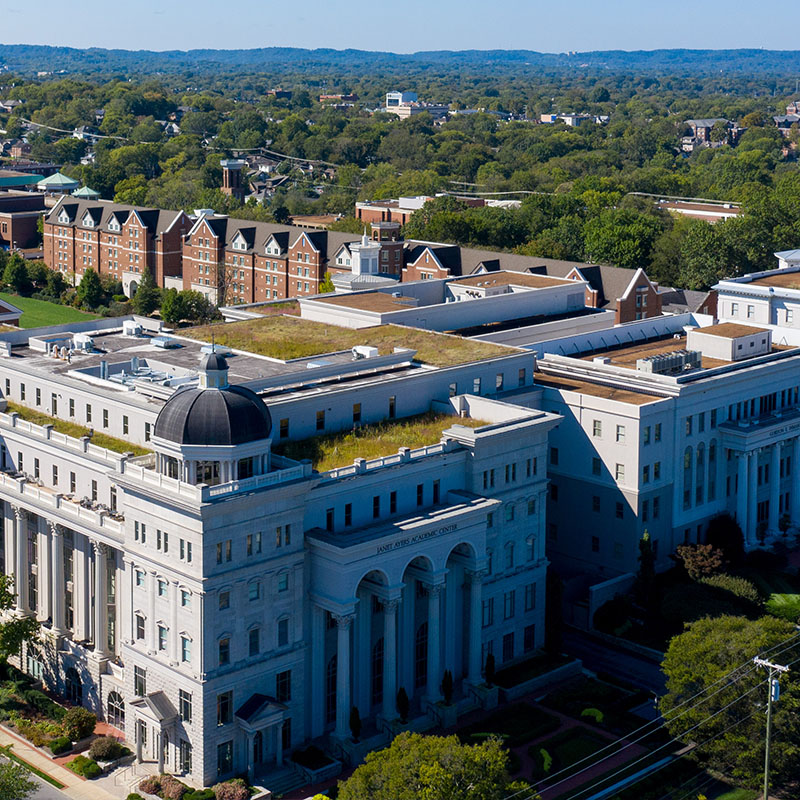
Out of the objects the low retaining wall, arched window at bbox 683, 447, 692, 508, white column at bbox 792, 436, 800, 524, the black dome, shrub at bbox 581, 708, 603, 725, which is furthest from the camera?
white column at bbox 792, 436, 800, 524

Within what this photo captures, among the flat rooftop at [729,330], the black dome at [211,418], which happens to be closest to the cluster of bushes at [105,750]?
the black dome at [211,418]

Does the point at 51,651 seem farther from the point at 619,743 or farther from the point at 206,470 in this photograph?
the point at 619,743

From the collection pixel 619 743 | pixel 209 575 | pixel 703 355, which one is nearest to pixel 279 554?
pixel 209 575

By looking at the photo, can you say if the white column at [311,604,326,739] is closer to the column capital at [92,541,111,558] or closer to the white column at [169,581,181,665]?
the white column at [169,581,181,665]

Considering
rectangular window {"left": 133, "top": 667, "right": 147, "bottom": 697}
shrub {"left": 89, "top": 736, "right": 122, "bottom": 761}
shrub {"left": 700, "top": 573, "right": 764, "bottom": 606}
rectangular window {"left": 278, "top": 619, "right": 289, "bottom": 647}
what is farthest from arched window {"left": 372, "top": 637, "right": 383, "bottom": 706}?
shrub {"left": 700, "top": 573, "right": 764, "bottom": 606}

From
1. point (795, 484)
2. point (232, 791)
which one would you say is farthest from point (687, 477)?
point (232, 791)
